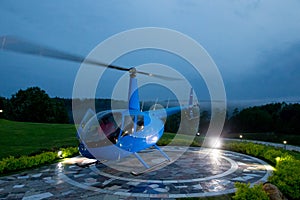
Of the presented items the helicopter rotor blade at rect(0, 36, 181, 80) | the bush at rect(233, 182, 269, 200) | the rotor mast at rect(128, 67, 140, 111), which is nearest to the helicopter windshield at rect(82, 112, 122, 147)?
the rotor mast at rect(128, 67, 140, 111)

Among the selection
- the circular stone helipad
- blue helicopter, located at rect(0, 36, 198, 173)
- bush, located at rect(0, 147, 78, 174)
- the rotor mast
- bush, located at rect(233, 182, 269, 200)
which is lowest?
the circular stone helipad

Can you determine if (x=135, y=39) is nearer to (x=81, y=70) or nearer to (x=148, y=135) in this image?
(x=81, y=70)

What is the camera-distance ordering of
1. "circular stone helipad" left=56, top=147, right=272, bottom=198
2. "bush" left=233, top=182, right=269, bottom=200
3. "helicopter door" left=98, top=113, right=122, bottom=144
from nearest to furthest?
"bush" left=233, top=182, right=269, bottom=200 → "circular stone helipad" left=56, top=147, right=272, bottom=198 → "helicopter door" left=98, top=113, right=122, bottom=144

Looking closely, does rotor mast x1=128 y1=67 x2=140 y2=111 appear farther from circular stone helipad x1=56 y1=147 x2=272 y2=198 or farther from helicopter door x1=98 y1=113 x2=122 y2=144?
circular stone helipad x1=56 y1=147 x2=272 y2=198

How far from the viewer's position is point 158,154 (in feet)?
35.4

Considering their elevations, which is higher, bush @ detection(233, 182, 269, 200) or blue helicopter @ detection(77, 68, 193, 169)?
blue helicopter @ detection(77, 68, 193, 169)

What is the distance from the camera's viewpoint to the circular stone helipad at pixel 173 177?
5.94 meters

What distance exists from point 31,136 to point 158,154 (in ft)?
34.4

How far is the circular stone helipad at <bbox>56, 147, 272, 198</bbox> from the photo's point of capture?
5.94m

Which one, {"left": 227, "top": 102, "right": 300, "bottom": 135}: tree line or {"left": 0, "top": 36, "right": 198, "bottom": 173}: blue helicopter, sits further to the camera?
{"left": 227, "top": 102, "right": 300, "bottom": 135}: tree line

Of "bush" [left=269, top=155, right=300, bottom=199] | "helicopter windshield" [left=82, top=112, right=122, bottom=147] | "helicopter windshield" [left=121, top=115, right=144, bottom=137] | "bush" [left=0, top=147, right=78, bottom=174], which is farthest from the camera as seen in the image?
"bush" [left=0, top=147, right=78, bottom=174]

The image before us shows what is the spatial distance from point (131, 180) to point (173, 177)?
1370mm

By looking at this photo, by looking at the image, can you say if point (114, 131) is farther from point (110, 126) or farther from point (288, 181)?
point (288, 181)

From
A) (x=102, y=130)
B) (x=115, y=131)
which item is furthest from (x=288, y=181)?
(x=102, y=130)
